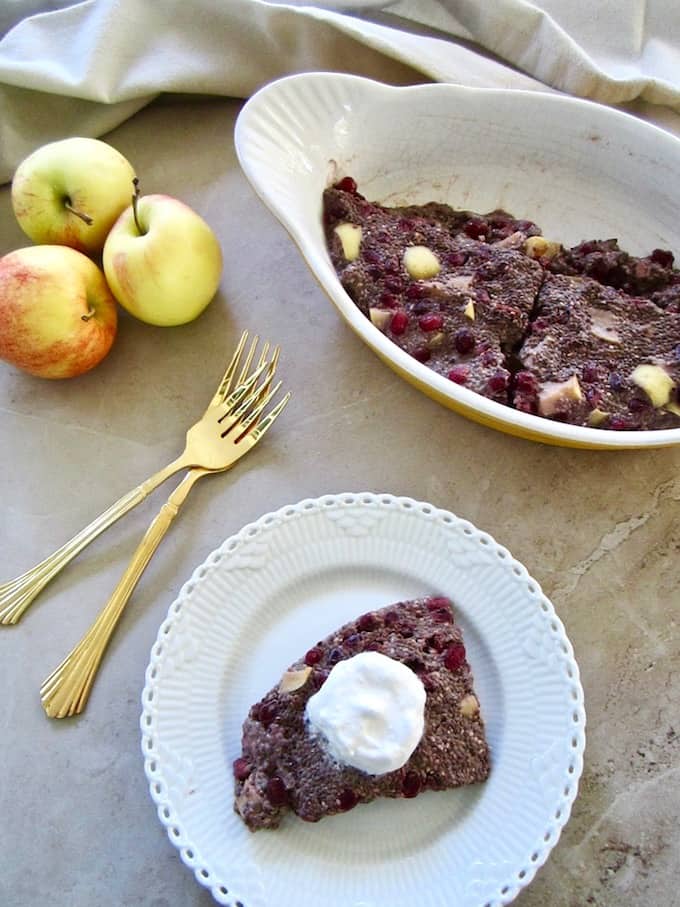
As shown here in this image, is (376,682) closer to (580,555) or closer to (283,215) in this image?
(580,555)

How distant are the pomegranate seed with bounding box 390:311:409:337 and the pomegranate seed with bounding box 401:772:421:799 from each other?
0.74 m

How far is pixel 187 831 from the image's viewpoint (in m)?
1.20

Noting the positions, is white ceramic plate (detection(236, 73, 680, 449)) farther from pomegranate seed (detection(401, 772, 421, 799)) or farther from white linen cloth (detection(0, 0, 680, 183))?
pomegranate seed (detection(401, 772, 421, 799))

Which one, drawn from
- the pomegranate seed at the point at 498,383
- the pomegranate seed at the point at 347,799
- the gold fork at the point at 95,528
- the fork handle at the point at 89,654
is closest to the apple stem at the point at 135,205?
the gold fork at the point at 95,528

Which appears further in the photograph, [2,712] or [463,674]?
[2,712]

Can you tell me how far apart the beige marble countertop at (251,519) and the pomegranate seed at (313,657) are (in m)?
0.31

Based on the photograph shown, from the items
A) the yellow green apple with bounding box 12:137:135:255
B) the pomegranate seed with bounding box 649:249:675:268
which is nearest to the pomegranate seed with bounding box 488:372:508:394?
the pomegranate seed with bounding box 649:249:675:268

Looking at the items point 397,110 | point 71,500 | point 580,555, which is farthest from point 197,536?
point 397,110

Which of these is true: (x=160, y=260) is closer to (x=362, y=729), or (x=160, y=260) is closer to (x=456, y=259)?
(x=456, y=259)

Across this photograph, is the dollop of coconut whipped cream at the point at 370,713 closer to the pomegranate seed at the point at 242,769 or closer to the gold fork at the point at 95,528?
the pomegranate seed at the point at 242,769

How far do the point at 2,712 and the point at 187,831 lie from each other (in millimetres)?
414

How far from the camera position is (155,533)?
1464 millimetres

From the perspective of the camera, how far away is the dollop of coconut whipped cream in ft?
3.83

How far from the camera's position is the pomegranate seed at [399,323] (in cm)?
145
